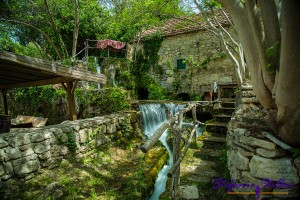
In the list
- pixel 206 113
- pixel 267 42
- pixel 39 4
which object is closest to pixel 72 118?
pixel 267 42

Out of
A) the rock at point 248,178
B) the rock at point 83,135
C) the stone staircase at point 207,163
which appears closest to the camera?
the rock at point 248,178

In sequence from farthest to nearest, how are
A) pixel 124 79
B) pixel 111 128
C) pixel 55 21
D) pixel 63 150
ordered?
pixel 55 21
pixel 124 79
pixel 111 128
pixel 63 150

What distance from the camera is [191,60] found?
12891mm

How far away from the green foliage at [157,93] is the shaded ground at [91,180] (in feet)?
28.4

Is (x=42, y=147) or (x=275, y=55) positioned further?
(x=42, y=147)

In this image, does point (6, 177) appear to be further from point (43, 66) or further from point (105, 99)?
point (105, 99)

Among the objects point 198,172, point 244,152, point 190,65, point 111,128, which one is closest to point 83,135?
point 111,128

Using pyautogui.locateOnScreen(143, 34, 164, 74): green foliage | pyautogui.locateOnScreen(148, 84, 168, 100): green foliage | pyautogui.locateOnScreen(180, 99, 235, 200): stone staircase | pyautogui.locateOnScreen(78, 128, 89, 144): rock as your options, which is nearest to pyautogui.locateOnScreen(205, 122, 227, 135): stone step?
pyautogui.locateOnScreen(180, 99, 235, 200): stone staircase

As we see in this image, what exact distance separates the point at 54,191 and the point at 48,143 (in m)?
1.24

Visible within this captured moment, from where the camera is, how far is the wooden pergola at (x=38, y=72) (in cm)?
370

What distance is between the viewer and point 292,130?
6.85 ft

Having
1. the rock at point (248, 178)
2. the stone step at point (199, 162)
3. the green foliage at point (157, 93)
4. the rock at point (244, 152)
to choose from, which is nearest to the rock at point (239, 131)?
the rock at point (244, 152)

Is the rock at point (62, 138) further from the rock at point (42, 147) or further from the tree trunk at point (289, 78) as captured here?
the tree trunk at point (289, 78)

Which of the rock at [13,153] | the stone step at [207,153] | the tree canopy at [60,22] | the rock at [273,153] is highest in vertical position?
the tree canopy at [60,22]
